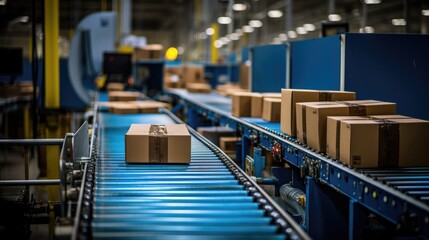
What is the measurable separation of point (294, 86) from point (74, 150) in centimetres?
424

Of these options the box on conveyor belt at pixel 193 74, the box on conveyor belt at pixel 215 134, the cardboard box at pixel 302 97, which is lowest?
the box on conveyor belt at pixel 215 134

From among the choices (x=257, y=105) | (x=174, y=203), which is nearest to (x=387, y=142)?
(x=174, y=203)

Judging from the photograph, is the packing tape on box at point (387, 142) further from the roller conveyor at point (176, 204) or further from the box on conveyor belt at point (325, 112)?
the roller conveyor at point (176, 204)

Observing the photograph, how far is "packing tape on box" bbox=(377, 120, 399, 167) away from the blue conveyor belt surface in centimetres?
108

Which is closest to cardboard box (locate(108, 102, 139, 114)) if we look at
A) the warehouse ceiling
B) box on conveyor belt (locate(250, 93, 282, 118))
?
box on conveyor belt (locate(250, 93, 282, 118))

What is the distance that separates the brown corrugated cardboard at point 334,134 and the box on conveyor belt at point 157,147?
1128mm

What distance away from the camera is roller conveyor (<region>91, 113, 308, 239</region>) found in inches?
119

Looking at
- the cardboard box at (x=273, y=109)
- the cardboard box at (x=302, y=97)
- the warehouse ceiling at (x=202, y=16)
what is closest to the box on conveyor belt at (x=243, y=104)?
the cardboard box at (x=273, y=109)

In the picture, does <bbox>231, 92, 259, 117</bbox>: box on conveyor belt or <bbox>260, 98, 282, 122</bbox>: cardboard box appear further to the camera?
<bbox>231, 92, 259, 117</bbox>: box on conveyor belt

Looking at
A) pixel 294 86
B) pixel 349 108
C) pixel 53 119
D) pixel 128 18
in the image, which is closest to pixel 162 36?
pixel 128 18

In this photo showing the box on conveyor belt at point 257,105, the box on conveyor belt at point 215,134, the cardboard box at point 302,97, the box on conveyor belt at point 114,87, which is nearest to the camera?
the cardboard box at point 302,97

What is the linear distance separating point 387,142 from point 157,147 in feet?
5.94

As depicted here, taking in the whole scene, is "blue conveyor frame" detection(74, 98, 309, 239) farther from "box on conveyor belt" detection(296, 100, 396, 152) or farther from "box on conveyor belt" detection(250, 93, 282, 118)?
"box on conveyor belt" detection(250, 93, 282, 118)

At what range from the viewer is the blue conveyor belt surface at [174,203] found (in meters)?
3.02
